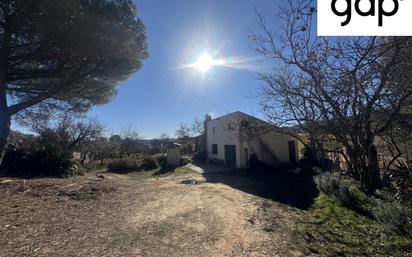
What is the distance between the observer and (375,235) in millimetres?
5770

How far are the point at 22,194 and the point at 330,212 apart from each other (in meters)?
9.70

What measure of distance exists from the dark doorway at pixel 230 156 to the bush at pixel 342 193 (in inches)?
430

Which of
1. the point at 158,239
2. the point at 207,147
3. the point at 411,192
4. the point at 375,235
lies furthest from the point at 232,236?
the point at 207,147

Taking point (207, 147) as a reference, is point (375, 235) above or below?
below

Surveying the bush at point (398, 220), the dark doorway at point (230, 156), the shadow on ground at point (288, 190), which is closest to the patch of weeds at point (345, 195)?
the shadow on ground at point (288, 190)

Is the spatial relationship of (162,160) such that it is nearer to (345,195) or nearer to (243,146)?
(243,146)

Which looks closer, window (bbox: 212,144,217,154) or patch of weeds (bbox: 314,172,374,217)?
patch of weeds (bbox: 314,172,374,217)

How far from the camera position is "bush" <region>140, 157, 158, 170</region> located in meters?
20.7

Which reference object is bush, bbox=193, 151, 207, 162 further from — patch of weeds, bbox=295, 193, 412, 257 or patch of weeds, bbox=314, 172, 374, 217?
patch of weeds, bbox=295, 193, 412, 257

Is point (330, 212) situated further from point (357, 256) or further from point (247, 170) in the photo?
point (247, 170)

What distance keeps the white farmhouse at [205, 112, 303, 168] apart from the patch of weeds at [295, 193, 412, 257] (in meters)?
11.1

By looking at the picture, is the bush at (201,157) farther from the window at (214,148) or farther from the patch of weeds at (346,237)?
the patch of weeds at (346,237)

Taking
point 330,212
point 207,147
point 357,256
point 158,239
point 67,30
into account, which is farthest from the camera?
point 207,147

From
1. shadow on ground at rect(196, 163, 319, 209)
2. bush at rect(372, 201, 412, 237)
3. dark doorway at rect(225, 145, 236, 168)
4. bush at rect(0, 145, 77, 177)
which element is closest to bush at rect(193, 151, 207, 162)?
dark doorway at rect(225, 145, 236, 168)
